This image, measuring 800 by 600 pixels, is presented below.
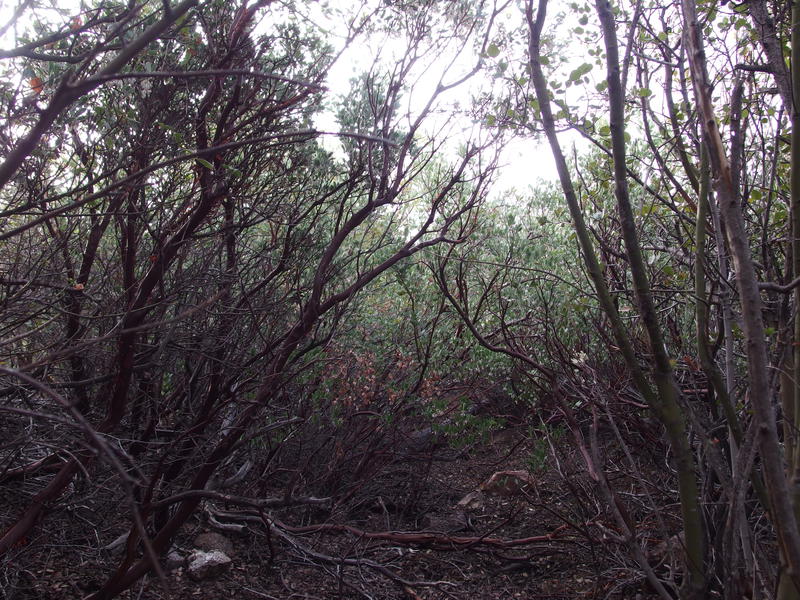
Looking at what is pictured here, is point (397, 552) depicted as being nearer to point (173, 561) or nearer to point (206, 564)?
point (206, 564)

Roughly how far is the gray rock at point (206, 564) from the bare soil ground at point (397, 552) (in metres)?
0.04

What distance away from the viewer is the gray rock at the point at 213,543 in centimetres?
403

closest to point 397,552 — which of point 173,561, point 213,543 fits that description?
point 213,543

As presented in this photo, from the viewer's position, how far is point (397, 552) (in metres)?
4.34

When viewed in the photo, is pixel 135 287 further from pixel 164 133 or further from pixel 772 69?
pixel 772 69

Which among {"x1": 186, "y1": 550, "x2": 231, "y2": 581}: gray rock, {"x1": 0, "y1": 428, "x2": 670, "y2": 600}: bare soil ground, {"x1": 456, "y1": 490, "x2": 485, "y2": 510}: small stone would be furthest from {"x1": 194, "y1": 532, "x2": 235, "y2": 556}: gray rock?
{"x1": 456, "y1": 490, "x2": 485, "y2": 510}: small stone

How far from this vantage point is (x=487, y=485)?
17.3 feet

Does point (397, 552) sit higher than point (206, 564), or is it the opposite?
point (206, 564)

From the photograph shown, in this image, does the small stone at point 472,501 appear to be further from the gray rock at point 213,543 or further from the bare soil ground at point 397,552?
the gray rock at point 213,543

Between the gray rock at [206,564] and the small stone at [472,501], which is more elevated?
the gray rock at [206,564]

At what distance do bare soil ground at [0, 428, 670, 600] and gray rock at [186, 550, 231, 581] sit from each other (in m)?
0.04

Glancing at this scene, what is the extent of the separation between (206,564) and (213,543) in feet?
1.27

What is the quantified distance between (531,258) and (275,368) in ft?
15.9

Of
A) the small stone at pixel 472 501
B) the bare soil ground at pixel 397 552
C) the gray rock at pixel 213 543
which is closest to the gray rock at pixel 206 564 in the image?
the bare soil ground at pixel 397 552
